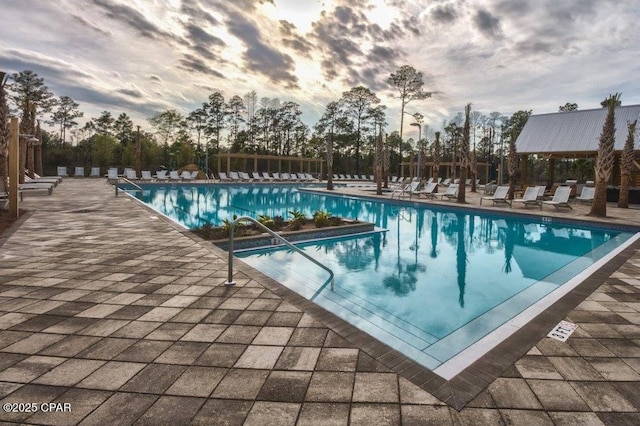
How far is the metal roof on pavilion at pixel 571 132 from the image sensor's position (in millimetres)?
16281

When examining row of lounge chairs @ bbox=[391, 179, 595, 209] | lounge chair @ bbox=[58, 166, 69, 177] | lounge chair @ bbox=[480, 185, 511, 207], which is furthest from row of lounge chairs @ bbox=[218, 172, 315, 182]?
lounge chair @ bbox=[480, 185, 511, 207]

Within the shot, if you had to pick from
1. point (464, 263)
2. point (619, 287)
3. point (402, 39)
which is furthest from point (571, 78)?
point (619, 287)

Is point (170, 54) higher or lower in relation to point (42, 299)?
higher

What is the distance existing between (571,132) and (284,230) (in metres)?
17.7

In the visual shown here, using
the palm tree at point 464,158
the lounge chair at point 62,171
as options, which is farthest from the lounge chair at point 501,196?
the lounge chair at point 62,171

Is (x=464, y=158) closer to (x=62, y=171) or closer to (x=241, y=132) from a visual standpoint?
(x=62, y=171)

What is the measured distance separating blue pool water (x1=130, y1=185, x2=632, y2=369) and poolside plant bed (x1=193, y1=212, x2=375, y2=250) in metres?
0.27

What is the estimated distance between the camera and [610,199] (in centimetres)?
1561

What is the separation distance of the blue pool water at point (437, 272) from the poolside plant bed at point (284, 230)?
0.89 ft

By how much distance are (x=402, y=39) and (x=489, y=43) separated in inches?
160

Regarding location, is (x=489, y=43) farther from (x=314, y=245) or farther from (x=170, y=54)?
(x=170, y=54)

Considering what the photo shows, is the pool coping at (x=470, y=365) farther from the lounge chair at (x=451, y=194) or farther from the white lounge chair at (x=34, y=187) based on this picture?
the lounge chair at (x=451, y=194)

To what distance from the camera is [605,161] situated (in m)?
10.6

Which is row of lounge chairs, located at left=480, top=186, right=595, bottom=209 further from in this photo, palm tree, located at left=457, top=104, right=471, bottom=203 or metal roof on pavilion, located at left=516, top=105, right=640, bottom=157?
metal roof on pavilion, located at left=516, top=105, right=640, bottom=157
